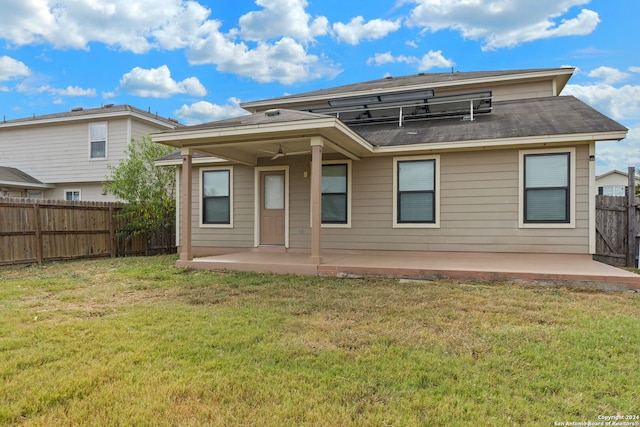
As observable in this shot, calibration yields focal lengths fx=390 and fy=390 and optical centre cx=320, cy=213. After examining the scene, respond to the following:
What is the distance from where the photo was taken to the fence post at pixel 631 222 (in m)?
8.16

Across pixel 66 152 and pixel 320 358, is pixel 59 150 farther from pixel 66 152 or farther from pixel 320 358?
pixel 320 358

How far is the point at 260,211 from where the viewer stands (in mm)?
9547

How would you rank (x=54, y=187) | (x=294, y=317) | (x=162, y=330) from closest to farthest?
1. (x=162, y=330)
2. (x=294, y=317)
3. (x=54, y=187)

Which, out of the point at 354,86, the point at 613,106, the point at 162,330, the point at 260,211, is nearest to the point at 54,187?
the point at 260,211

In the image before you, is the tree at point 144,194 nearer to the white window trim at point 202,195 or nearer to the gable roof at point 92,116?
the white window trim at point 202,195

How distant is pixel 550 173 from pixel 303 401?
703cm

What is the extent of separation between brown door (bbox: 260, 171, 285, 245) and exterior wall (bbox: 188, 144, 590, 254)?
0.32 metres

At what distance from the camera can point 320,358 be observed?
3.04 metres

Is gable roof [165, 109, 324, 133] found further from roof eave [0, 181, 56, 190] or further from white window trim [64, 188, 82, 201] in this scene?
roof eave [0, 181, 56, 190]

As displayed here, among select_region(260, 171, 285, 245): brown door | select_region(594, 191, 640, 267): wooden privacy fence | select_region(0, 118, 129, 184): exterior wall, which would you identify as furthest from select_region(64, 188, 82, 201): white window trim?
select_region(594, 191, 640, 267): wooden privacy fence

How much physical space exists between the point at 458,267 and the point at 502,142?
2.65 meters

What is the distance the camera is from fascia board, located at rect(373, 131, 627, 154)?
672 cm

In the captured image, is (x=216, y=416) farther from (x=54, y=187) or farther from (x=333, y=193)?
(x=54, y=187)

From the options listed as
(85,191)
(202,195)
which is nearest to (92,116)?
(85,191)
